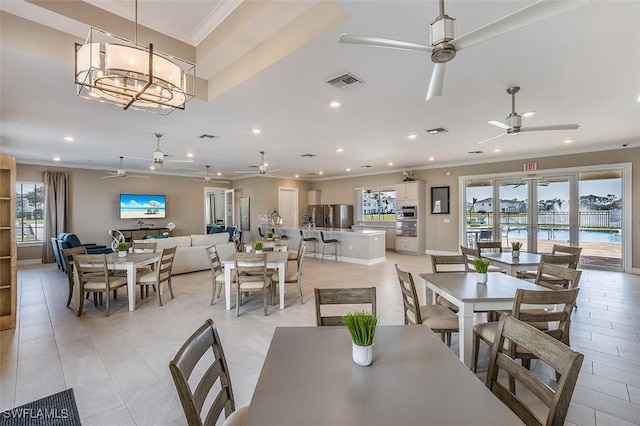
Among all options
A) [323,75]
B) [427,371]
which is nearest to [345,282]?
[323,75]

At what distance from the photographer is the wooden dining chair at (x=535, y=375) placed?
1069mm

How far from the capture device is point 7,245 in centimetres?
363

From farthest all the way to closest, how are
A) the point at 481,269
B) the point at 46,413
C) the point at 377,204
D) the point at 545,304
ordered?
the point at 377,204 → the point at 481,269 → the point at 46,413 → the point at 545,304

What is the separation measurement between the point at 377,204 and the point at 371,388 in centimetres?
1030

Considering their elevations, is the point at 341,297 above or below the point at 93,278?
above

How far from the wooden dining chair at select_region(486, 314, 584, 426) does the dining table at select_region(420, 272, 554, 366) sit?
32.9 inches

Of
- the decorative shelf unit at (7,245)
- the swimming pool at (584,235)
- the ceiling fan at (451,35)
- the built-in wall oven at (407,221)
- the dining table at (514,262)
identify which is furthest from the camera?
the built-in wall oven at (407,221)

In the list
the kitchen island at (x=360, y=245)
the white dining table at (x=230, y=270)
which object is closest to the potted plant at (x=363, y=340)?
the white dining table at (x=230, y=270)

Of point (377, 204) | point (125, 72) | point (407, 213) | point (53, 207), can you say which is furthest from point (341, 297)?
point (53, 207)

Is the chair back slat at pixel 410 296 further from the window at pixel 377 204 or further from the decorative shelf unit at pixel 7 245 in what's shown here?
the window at pixel 377 204

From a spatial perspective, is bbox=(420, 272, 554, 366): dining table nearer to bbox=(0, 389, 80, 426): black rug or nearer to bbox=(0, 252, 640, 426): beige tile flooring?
bbox=(0, 252, 640, 426): beige tile flooring

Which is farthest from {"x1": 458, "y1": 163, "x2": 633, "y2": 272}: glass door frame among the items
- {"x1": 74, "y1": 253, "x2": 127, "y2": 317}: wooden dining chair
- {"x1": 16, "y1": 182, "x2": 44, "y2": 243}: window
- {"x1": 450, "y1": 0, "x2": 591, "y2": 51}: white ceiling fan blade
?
{"x1": 16, "y1": 182, "x2": 44, "y2": 243}: window

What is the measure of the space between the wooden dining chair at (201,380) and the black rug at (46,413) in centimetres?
150

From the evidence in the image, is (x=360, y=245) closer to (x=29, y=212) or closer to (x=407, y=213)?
(x=407, y=213)
